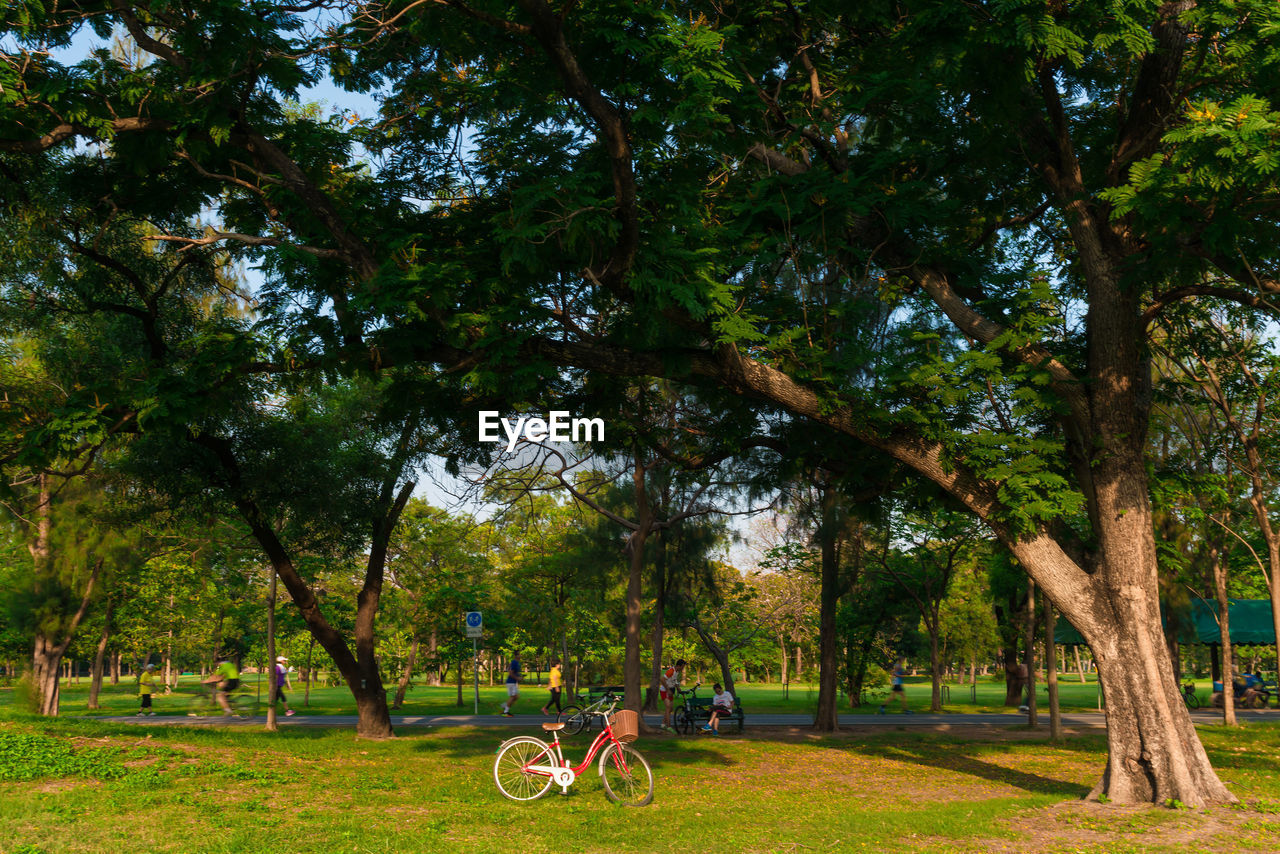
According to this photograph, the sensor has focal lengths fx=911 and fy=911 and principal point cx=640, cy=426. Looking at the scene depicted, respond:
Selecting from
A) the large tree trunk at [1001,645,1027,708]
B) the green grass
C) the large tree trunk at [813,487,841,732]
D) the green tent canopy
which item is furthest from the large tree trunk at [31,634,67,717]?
the large tree trunk at [1001,645,1027,708]

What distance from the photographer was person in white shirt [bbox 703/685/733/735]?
20.4 metres

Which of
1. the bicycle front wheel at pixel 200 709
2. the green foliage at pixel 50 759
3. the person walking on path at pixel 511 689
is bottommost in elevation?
the bicycle front wheel at pixel 200 709

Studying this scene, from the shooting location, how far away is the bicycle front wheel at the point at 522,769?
10461mm

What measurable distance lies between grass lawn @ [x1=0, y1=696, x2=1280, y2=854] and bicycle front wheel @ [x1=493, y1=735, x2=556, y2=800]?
0.69 feet

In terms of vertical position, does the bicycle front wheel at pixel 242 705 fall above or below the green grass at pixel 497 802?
below

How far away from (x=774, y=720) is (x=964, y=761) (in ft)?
36.8

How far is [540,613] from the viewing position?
107ft

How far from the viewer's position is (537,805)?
399 inches

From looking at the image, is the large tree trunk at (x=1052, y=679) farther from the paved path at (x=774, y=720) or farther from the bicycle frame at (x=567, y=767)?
the bicycle frame at (x=567, y=767)

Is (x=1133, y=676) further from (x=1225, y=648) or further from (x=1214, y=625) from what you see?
(x=1214, y=625)

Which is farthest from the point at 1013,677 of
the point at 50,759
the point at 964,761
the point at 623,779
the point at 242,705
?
the point at 50,759

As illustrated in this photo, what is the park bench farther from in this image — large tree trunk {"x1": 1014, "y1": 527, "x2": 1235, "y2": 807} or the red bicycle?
large tree trunk {"x1": 1014, "y1": 527, "x2": 1235, "y2": 807}

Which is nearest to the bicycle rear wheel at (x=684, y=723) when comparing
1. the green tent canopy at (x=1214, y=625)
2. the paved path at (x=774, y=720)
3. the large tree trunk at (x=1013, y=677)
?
the paved path at (x=774, y=720)

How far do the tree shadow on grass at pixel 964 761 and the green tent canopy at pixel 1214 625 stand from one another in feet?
46.1
